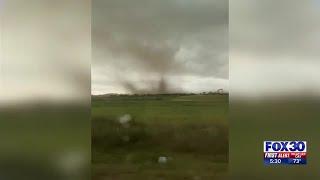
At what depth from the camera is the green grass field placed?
2.99m

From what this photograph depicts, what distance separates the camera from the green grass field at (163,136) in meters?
2.99

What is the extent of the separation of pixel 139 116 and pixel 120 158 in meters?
0.29

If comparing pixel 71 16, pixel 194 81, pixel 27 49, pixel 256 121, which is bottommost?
pixel 256 121

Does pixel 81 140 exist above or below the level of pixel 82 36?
below

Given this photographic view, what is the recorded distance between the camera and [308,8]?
2941 mm

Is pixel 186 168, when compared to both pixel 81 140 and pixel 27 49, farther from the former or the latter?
pixel 27 49

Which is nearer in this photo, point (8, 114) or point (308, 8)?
point (308, 8)

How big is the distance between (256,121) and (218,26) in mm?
617

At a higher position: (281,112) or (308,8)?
(308,8)

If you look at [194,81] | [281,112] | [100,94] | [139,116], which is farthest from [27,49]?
[281,112]

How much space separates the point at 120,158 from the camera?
3.06 metres

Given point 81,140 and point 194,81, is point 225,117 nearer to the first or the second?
point 194,81

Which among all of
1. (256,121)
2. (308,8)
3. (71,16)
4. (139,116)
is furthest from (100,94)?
(308,8)

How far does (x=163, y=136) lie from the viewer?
3.02m
